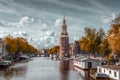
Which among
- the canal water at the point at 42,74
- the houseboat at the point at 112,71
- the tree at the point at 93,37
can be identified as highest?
the tree at the point at 93,37

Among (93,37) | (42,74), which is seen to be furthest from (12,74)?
(93,37)

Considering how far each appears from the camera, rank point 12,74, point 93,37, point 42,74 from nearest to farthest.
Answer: point 12,74, point 42,74, point 93,37

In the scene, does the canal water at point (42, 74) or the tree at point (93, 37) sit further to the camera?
the tree at point (93, 37)

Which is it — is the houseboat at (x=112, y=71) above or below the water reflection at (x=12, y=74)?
above

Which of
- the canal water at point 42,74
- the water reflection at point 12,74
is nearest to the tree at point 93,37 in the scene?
the canal water at point 42,74

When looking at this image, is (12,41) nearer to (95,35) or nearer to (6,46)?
(6,46)

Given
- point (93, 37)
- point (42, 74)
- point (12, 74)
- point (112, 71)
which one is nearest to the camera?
point (112, 71)

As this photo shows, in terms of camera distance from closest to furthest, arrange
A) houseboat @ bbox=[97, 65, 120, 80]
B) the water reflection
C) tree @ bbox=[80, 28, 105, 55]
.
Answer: houseboat @ bbox=[97, 65, 120, 80] → the water reflection → tree @ bbox=[80, 28, 105, 55]

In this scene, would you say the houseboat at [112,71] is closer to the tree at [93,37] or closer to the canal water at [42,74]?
the canal water at [42,74]

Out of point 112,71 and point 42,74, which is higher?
point 112,71

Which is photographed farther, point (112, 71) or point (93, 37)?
point (93, 37)

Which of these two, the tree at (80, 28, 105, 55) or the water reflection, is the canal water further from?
the tree at (80, 28, 105, 55)

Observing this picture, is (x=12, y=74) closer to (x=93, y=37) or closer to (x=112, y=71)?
(x=112, y=71)

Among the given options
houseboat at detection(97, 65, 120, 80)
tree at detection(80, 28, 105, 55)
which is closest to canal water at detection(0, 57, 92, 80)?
houseboat at detection(97, 65, 120, 80)
